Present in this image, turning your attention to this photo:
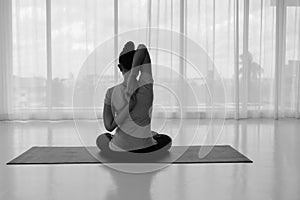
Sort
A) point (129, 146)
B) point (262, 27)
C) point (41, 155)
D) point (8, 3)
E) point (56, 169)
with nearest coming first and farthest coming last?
point (56, 169) < point (129, 146) < point (41, 155) < point (8, 3) < point (262, 27)

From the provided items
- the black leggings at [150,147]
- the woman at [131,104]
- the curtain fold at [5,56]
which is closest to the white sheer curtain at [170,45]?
the curtain fold at [5,56]

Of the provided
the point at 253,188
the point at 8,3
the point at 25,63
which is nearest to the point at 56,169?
the point at 253,188

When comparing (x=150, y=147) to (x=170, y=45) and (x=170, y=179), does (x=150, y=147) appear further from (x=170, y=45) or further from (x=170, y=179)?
(x=170, y=45)

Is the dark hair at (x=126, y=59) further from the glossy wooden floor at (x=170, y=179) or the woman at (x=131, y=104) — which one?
the glossy wooden floor at (x=170, y=179)

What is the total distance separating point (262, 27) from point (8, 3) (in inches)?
147

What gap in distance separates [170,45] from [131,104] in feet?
9.98

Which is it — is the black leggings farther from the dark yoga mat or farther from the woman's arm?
the woman's arm

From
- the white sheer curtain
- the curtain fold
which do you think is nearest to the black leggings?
the white sheer curtain

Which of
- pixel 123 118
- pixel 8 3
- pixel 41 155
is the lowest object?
pixel 41 155

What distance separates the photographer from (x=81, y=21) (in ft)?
17.7

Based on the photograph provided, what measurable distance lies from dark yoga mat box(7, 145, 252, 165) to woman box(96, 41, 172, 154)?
0.12m

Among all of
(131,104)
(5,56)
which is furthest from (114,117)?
(5,56)

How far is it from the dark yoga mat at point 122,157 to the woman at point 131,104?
0.12 meters

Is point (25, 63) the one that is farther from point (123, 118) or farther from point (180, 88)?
point (123, 118)
